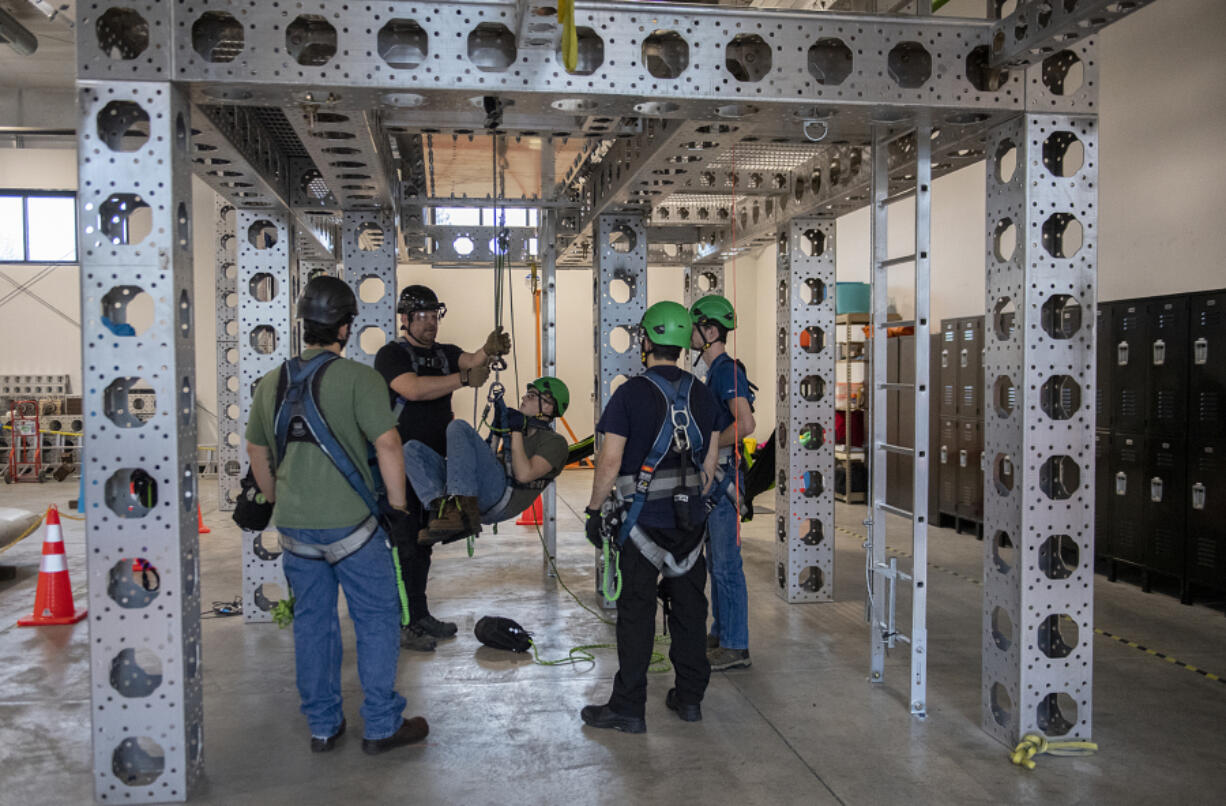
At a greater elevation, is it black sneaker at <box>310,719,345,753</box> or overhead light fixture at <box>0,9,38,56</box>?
overhead light fixture at <box>0,9,38,56</box>

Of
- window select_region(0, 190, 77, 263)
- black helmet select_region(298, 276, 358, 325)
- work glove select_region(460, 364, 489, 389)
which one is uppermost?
window select_region(0, 190, 77, 263)

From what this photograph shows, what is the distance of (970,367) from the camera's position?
34.2 feet

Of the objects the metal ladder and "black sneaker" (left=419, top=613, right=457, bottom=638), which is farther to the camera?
"black sneaker" (left=419, top=613, right=457, bottom=638)

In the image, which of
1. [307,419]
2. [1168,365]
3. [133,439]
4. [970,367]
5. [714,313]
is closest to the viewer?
[133,439]

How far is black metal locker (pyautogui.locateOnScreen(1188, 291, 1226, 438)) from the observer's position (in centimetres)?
698

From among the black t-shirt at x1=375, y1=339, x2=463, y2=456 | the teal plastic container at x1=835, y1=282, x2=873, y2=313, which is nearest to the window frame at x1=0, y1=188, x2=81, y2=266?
the teal plastic container at x1=835, y1=282, x2=873, y2=313

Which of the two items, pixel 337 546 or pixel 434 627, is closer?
pixel 337 546

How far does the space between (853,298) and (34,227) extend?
50.6ft

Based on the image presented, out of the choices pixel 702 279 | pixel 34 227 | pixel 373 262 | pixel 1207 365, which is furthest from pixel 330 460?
pixel 34 227

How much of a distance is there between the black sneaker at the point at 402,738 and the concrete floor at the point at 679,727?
1.9 inches

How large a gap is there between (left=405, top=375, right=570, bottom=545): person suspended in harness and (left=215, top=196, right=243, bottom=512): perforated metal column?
670cm

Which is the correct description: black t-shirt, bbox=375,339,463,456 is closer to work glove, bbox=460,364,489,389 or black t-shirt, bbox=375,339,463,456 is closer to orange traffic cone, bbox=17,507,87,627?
work glove, bbox=460,364,489,389

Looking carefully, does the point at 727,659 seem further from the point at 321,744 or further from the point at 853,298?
the point at 853,298

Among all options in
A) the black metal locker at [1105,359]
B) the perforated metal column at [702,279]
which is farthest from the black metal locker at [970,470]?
the perforated metal column at [702,279]
